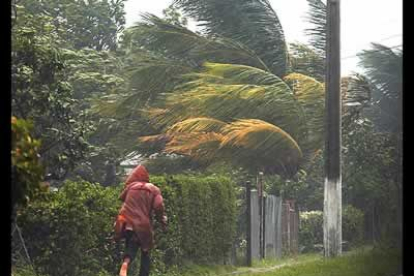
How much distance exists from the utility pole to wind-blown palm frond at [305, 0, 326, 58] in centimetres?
4

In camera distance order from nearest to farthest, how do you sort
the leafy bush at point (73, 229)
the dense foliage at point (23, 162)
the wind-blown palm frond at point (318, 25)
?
the dense foliage at point (23, 162)
the leafy bush at point (73, 229)
the wind-blown palm frond at point (318, 25)

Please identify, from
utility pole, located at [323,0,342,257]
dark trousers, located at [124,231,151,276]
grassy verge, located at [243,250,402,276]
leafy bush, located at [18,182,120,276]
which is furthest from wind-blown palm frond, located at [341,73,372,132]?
leafy bush, located at [18,182,120,276]

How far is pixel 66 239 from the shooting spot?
4.28 metres

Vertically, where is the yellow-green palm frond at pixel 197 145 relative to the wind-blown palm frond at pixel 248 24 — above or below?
below

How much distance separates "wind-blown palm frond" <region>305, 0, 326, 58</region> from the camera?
5.99 m

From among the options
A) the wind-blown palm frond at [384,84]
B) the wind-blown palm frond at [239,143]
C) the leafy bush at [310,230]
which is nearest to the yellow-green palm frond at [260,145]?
the wind-blown palm frond at [239,143]

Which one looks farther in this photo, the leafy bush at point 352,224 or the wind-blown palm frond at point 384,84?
the wind-blown palm frond at point 384,84

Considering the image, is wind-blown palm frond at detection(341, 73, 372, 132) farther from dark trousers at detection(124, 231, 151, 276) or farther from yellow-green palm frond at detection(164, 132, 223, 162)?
dark trousers at detection(124, 231, 151, 276)

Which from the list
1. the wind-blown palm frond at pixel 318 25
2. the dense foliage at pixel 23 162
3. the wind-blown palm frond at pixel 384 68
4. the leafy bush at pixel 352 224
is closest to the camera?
the dense foliage at pixel 23 162

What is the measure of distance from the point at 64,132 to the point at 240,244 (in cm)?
168

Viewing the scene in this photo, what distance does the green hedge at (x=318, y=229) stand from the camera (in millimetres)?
5922

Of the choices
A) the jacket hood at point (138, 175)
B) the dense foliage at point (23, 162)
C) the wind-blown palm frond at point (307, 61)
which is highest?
the wind-blown palm frond at point (307, 61)

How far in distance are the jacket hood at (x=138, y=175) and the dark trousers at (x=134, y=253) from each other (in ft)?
1.04

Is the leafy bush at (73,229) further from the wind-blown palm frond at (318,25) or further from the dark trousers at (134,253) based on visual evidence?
the wind-blown palm frond at (318,25)
